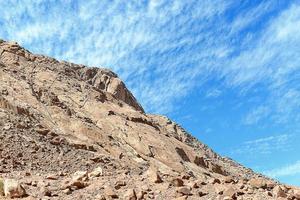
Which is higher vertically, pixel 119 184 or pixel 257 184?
pixel 257 184

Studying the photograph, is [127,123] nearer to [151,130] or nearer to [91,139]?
[151,130]

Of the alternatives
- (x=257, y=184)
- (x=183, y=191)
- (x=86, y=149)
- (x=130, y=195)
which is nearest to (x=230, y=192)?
(x=183, y=191)

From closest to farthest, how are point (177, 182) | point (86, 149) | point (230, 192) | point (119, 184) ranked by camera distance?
point (230, 192), point (119, 184), point (177, 182), point (86, 149)

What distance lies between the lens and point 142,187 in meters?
14.6

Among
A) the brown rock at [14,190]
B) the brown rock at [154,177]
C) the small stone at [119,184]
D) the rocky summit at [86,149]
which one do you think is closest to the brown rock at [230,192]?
the rocky summit at [86,149]

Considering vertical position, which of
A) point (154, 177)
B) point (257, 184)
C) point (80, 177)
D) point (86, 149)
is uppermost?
point (86, 149)

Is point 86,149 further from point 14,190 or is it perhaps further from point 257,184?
point 257,184

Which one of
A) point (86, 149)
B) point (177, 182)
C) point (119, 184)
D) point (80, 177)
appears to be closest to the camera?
point (119, 184)

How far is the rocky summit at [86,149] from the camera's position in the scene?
47.1ft

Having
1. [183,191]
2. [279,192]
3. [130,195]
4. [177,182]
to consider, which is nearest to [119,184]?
[130,195]

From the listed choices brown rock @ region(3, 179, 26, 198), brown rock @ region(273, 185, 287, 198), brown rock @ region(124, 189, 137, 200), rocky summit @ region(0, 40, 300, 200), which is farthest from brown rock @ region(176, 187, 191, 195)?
brown rock @ region(3, 179, 26, 198)

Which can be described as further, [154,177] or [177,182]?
[154,177]

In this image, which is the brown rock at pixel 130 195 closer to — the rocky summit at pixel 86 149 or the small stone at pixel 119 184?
the rocky summit at pixel 86 149

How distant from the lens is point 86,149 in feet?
90.7
